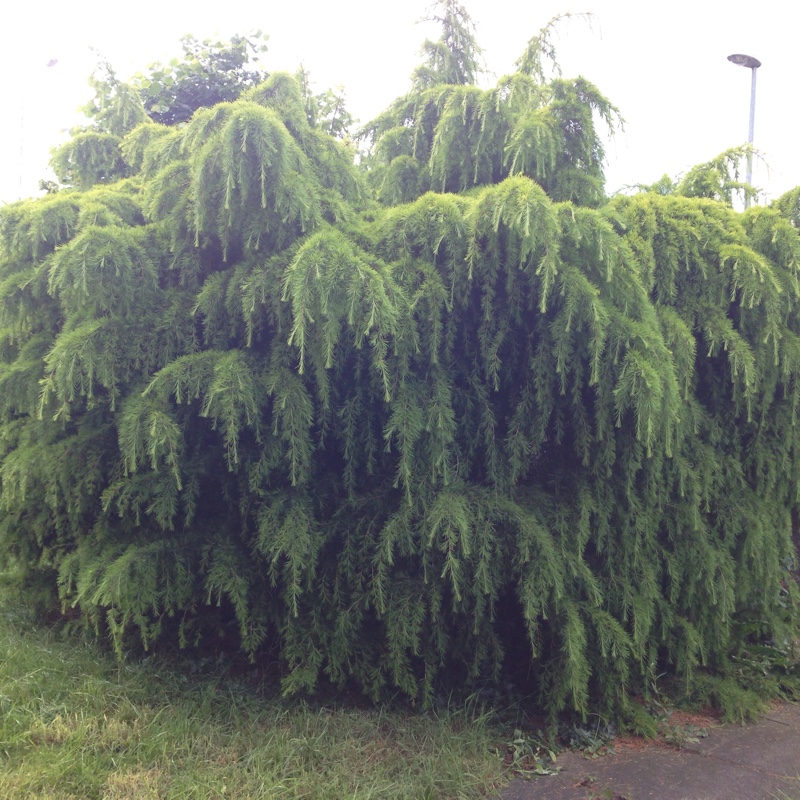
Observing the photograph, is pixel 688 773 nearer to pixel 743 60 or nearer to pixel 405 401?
pixel 405 401

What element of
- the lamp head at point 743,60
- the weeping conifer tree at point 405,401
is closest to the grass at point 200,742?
the weeping conifer tree at point 405,401

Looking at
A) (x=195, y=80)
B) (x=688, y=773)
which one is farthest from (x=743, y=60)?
(x=688, y=773)

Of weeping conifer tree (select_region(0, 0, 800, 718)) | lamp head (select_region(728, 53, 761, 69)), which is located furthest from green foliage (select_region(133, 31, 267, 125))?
lamp head (select_region(728, 53, 761, 69))

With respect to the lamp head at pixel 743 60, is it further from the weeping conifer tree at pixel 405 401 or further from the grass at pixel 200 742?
the grass at pixel 200 742

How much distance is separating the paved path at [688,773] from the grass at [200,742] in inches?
12.3

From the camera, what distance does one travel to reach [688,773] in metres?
3.31

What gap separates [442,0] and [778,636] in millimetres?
4704

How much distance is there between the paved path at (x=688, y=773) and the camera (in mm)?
3137

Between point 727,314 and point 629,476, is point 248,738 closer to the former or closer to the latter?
point 629,476

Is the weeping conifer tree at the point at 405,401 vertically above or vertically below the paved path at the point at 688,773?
above

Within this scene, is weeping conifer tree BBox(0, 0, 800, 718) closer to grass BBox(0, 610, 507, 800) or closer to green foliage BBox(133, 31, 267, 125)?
grass BBox(0, 610, 507, 800)

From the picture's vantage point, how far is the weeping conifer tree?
3291 mm

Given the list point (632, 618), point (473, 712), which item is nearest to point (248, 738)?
point (473, 712)

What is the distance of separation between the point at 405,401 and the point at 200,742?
183cm
